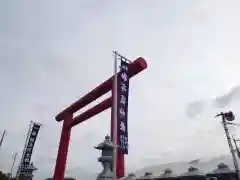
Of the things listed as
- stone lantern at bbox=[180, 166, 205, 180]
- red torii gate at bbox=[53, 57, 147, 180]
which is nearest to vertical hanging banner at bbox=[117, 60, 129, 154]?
red torii gate at bbox=[53, 57, 147, 180]

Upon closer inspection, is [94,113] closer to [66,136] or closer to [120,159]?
[66,136]

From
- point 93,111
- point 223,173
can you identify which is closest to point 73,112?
point 93,111

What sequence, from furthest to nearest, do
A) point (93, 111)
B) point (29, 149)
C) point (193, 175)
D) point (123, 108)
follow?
point (29, 149)
point (93, 111)
point (193, 175)
point (123, 108)

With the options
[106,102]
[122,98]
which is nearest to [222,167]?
[106,102]

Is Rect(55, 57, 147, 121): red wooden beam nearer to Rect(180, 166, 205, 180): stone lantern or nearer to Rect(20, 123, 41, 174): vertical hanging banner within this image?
Rect(20, 123, 41, 174): vertical hanging banner

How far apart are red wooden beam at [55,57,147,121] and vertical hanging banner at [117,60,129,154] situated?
463cm

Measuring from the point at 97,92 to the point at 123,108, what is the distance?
811 centimetres

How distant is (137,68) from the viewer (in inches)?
476

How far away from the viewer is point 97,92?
48.6 ft

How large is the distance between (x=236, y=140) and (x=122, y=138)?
21.1 feet

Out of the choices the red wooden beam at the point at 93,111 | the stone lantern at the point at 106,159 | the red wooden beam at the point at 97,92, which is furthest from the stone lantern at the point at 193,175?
the stone lantern at the point at 106,159

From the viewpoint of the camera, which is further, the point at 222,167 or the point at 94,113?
the point at 94,113

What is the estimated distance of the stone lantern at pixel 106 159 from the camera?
6012 millimetres

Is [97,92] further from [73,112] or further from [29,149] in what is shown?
[29,149]
